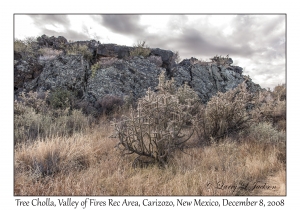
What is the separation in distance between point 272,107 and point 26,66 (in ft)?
33.9

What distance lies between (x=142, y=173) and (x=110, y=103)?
15.4ft

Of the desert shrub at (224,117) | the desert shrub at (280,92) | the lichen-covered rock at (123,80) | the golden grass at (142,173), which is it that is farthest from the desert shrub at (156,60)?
the golden grass at (142,173)

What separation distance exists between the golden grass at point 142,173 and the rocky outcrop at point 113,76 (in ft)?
14.2

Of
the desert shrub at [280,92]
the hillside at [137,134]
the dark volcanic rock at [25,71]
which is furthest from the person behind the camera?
the desert shrub at [280,92]

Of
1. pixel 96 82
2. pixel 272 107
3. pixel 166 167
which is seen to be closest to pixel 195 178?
pixel 166 167

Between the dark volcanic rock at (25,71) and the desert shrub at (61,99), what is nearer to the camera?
the desert shrub at (61,99)

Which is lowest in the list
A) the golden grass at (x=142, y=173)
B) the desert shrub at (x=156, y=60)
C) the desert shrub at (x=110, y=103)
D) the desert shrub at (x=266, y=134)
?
the golden grass at (x=142, y=173)

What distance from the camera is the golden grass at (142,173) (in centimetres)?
262

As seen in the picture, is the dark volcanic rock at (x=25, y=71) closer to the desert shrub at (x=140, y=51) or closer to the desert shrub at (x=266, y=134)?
the desert shrub at (x=140, y=51)

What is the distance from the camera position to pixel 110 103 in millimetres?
7395

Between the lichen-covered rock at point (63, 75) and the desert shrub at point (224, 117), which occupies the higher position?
the lichen-covered rock at point (63, 75)

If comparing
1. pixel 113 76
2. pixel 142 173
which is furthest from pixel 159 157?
pixel 113 76
